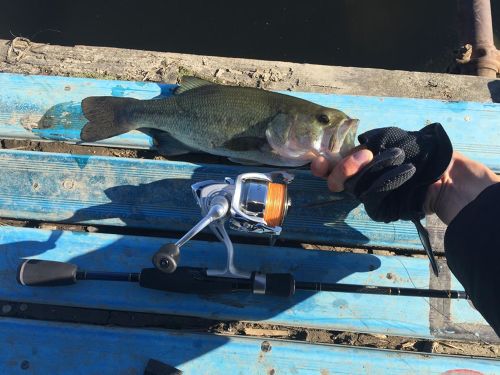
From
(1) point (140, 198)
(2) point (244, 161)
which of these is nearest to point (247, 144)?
(2) point (244, 161)

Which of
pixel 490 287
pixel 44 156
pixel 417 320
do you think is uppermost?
pixel 44 156

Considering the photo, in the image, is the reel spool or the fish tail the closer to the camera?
the reel spool

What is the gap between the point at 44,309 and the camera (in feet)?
8.52

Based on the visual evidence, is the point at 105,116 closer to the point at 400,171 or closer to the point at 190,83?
the point at 190,83

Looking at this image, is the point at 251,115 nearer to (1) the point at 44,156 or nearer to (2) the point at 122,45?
(1) the point at 44,156

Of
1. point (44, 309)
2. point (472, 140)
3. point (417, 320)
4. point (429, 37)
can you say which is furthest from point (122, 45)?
point (417, 320)

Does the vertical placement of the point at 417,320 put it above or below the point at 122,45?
below

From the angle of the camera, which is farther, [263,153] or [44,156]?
→ [44,156]

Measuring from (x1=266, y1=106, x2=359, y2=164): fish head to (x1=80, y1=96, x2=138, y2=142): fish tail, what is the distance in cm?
89

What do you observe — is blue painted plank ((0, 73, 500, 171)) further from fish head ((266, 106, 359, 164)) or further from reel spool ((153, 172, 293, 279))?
reel spool ((153, 172, 293, 279))

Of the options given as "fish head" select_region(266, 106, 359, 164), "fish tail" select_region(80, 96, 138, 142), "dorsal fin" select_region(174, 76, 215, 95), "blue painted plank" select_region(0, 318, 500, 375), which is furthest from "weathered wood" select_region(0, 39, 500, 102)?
"blue painted plank" select_region(0, 318, 500, 375)

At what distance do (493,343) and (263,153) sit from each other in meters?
1.71

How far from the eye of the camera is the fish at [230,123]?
7.94 feet

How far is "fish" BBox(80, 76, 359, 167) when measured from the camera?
242cm
